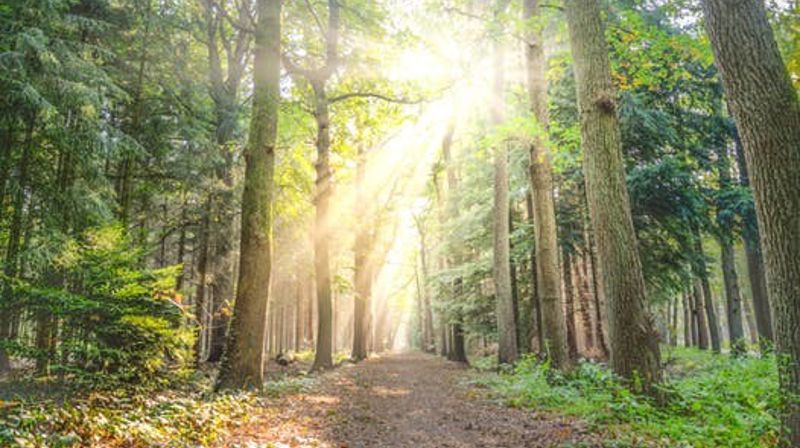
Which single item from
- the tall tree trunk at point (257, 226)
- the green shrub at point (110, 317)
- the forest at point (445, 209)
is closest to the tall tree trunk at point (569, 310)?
the forest at point (445, 209)

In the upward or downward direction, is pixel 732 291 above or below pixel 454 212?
below

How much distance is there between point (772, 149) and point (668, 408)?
329 cm

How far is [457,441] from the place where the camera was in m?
5.31

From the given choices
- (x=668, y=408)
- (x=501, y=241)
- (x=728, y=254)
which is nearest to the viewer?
(x=668, y=408)

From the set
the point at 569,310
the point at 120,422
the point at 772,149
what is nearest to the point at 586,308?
the point at 569,310

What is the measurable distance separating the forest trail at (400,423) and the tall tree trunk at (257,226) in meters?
0.97

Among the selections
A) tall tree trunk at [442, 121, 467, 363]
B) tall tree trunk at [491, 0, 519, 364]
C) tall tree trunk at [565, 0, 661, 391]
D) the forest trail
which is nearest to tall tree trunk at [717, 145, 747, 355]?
tall tree trunk at [491, 0, 519, 364]

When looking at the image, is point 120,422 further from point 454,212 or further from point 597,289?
point 454,212

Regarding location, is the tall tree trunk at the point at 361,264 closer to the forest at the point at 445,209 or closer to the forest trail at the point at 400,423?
the forest at the point at 445,209

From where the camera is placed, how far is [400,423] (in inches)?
255

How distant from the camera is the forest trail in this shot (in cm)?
504

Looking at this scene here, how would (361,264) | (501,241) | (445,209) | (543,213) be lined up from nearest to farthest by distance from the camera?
(543,213), (501,241), (445,209), (361,264)

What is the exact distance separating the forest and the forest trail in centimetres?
7

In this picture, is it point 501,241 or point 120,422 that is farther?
point 501,241
